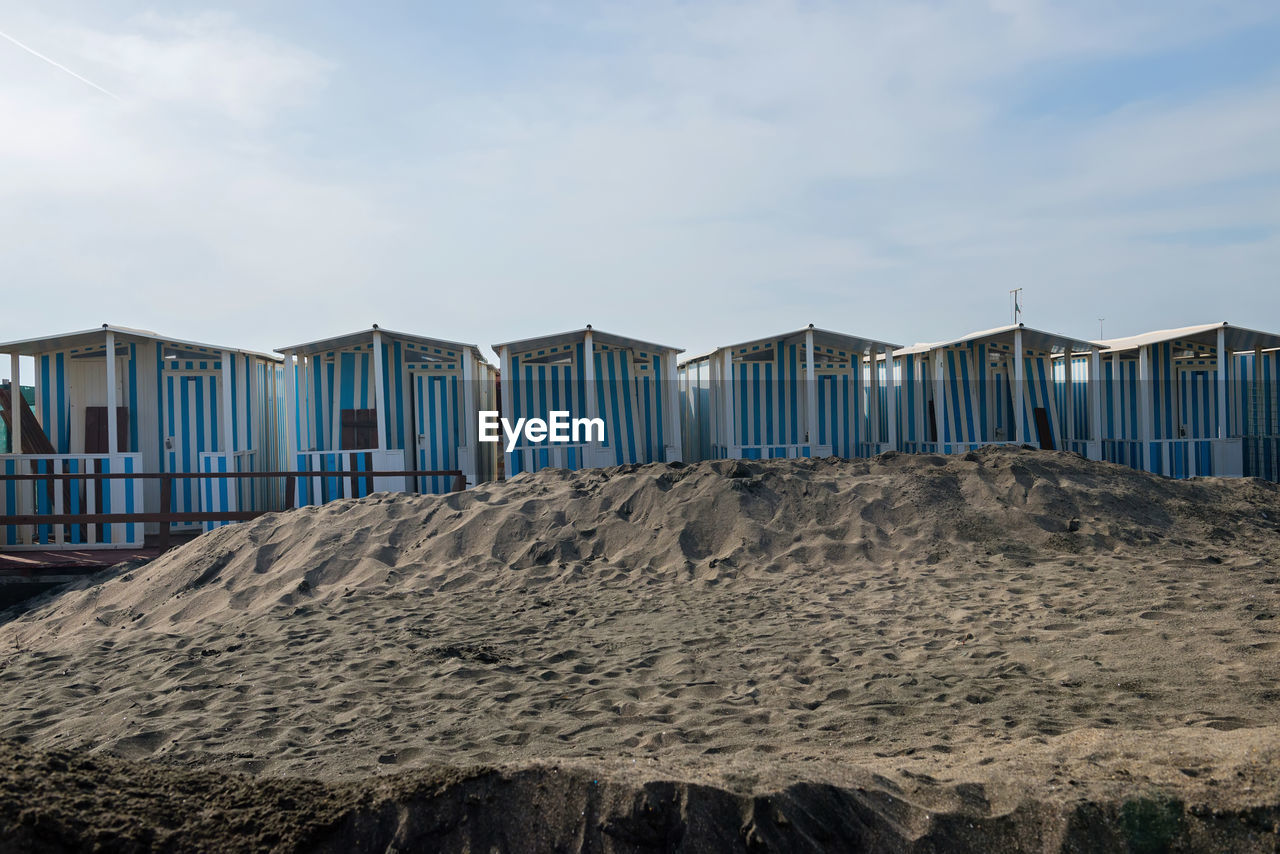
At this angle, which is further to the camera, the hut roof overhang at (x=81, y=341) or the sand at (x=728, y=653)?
the hut roof overhang at (x=81, y=341)

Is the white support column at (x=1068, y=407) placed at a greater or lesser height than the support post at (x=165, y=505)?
greater

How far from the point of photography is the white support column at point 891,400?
14.1 m

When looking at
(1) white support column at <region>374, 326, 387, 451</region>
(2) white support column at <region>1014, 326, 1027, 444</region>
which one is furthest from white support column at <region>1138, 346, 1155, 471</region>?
(1) white support column at <region>374, 326, 387, 451</region>

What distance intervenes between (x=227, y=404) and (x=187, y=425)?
1075 mm

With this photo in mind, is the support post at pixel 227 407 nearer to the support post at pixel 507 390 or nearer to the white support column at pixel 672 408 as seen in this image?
the support post at pixel 507 390

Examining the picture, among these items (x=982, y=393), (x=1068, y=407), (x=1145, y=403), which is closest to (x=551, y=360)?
(x=982, y=393)

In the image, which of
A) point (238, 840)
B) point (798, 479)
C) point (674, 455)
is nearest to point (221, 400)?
point (674, 455)

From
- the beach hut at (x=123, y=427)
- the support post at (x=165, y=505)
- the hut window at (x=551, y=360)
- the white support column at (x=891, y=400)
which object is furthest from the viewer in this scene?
the white support column at (x=891, y=400)

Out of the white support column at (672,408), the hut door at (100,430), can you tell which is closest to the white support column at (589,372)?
the white support column at (672,408)

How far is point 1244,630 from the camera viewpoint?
5.02m

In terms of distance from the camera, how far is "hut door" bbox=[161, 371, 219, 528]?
1219 cm

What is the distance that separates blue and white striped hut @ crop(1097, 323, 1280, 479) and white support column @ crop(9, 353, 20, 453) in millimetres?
16971

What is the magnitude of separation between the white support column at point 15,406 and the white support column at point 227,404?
2.32 metres

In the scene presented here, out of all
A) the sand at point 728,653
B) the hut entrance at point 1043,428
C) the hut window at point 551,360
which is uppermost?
the hut window at point 551,360
